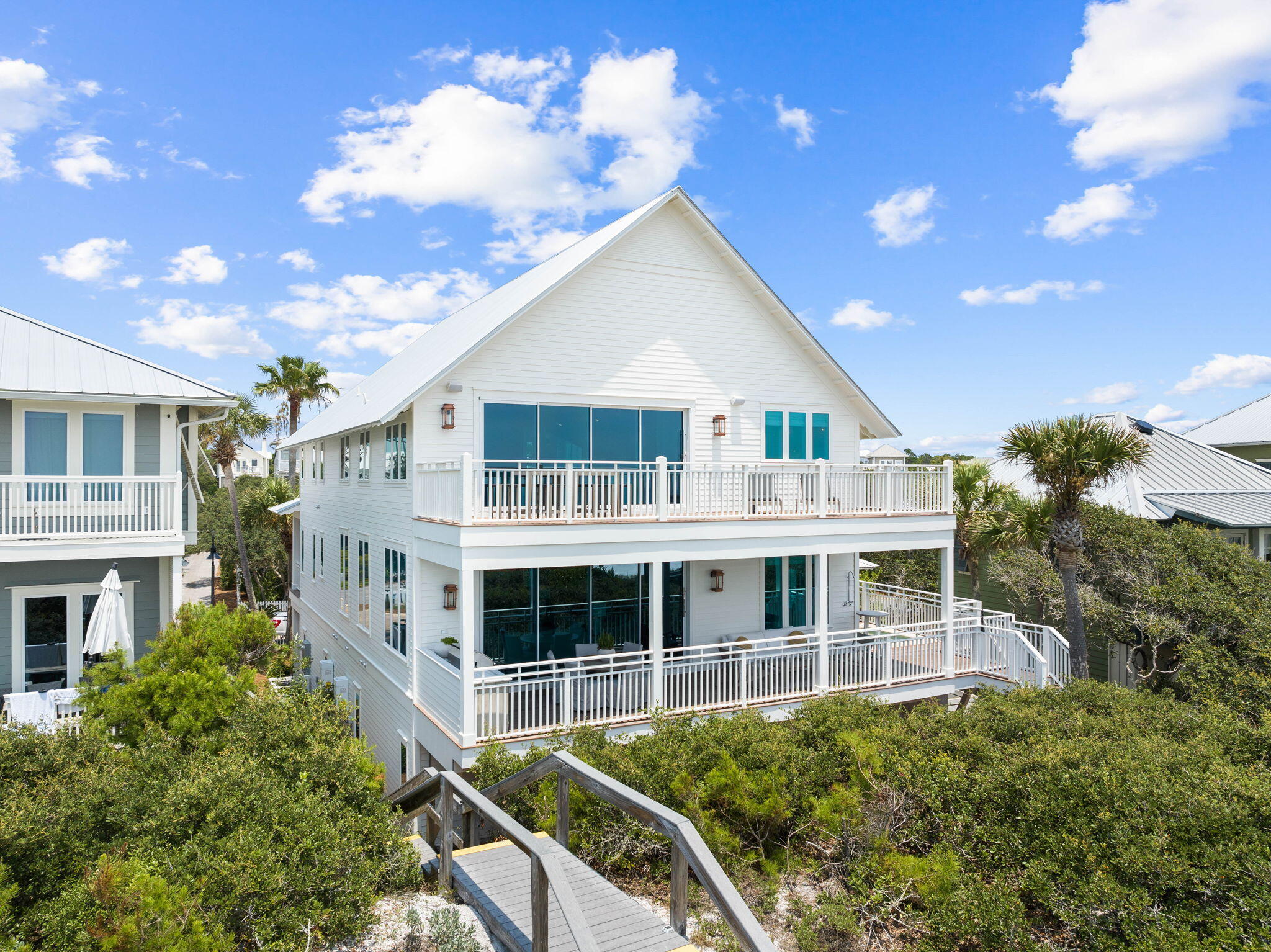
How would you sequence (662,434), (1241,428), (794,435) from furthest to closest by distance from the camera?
(1241,428) → (794,435) → (662,434)

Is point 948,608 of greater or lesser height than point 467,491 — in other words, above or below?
below

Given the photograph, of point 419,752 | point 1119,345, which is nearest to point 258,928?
point 419,752

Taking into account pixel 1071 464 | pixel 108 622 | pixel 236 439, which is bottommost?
pixel 108 622

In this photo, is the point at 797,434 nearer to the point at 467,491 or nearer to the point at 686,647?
the point at 686,647

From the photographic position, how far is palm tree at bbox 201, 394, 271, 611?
104 ft

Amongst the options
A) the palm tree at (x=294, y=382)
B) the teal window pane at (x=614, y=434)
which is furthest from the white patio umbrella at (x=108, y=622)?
the palm tree at (x=294, y=382)

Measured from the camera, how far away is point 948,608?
1433cm

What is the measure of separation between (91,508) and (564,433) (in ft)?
26.5

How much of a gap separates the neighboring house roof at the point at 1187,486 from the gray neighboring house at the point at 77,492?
1887 cm

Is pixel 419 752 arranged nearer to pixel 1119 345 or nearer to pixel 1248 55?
pixel 1248 55

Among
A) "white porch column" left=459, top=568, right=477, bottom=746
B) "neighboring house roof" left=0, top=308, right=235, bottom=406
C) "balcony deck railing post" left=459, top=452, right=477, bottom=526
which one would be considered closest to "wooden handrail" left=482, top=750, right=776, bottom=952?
"white porch column" left=459, top=568, right=477, bottom=746

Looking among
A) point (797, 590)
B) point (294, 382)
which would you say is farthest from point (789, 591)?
point (294, 382)

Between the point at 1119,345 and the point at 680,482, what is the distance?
2126 cm

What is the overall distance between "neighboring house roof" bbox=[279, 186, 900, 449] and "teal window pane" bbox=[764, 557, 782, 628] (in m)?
4.07
